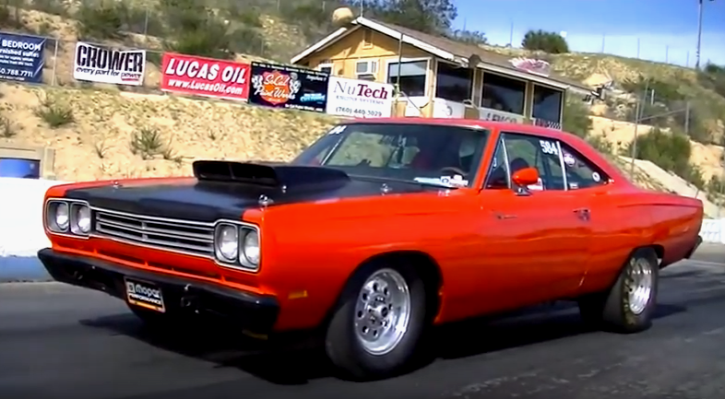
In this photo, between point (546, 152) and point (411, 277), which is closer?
point (411, 277)

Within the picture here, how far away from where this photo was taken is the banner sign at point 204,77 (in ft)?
95.7

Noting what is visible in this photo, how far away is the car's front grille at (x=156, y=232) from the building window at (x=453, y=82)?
29.5 meters

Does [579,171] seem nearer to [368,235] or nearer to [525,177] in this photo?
[525,177]

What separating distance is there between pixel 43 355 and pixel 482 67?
3012 cm

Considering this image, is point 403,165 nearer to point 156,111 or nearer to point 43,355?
point 43,355

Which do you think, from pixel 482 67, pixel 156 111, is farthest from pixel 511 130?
pixel 482 67

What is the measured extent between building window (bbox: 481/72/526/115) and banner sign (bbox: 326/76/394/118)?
5426mm

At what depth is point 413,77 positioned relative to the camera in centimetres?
3569

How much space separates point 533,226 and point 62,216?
3.15m

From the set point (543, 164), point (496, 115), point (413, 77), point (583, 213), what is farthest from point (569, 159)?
point (496, 115)

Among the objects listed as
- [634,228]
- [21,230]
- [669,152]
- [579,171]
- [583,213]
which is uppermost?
[669,152]

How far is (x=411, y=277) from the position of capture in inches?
253

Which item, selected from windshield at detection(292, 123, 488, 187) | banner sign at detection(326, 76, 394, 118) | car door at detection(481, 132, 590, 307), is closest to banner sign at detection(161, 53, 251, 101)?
banner sign at detection(326, 76, 394, 118)

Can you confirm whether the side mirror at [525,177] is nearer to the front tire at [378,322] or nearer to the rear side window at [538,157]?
the rear side window at [538,157]
